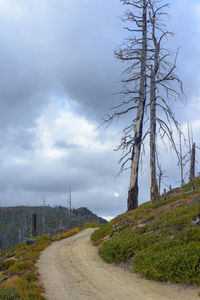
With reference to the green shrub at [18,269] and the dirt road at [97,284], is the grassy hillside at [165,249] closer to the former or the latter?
the dirt road at [97,284]

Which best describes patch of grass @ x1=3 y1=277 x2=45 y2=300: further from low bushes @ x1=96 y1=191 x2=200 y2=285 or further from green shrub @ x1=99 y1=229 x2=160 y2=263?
green shrub @ x1=99 y1=229 x2=160 y2=263

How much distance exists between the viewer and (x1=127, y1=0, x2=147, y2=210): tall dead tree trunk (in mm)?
23672

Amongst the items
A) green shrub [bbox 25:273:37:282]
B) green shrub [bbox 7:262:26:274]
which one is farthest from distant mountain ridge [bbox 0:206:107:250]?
green shrub [bbox 25:273:37:282]

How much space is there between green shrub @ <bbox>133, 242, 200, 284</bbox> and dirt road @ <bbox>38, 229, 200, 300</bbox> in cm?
28

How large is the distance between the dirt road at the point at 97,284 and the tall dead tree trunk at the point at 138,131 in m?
10.7

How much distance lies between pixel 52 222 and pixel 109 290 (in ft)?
283

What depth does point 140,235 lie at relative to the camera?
512 inches

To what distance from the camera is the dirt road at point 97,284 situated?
7.87 meters

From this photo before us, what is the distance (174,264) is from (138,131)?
54.2 feet

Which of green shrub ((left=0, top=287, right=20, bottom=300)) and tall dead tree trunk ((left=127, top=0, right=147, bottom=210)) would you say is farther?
tall dead tree trunk ((left=127, top=0, right=147, bottom=210))

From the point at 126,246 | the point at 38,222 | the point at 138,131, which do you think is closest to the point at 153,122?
the point at 138,131

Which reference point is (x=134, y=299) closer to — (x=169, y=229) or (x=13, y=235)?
(x=169, y=229)

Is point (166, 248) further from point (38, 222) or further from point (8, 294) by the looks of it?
point (38, 222)

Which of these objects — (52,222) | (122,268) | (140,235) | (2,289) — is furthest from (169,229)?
(52,222)
